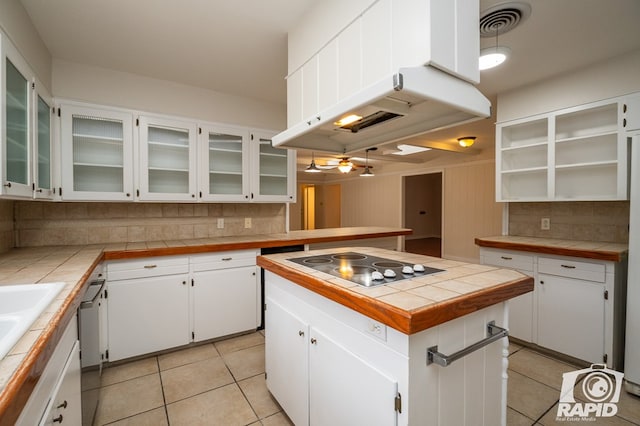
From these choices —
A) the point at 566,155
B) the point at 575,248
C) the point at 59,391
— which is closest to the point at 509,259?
the point at 575,248

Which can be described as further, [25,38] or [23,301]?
[25,38]

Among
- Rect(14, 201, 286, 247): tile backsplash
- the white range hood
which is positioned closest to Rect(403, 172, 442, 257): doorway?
Rect(14, 201, 286, 247): tile backsplash

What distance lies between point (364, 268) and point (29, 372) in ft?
4.27

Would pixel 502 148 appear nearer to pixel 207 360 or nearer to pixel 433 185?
pixel 207 360

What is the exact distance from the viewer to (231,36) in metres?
2.20

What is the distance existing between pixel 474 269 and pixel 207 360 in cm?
218

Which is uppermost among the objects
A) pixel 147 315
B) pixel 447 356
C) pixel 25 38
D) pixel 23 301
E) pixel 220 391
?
pixel 25 38

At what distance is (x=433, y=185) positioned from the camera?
32.3 ft

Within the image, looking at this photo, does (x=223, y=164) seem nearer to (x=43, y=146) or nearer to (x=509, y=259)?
(x=43, y=146)

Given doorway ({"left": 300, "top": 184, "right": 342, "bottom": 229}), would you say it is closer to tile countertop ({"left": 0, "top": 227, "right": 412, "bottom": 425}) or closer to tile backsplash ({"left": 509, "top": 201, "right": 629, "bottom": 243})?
tile countertop ({"left": 0, "top": 227, "right": 412, "bottom": 425})

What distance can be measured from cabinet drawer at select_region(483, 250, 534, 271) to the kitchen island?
1495 mm

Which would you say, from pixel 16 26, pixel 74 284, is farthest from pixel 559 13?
pixel 16 26

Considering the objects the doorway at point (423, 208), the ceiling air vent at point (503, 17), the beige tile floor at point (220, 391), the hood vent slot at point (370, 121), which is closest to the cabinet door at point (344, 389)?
the beige tile floor at point (220, 391)

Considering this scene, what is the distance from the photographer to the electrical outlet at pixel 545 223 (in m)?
3.08
